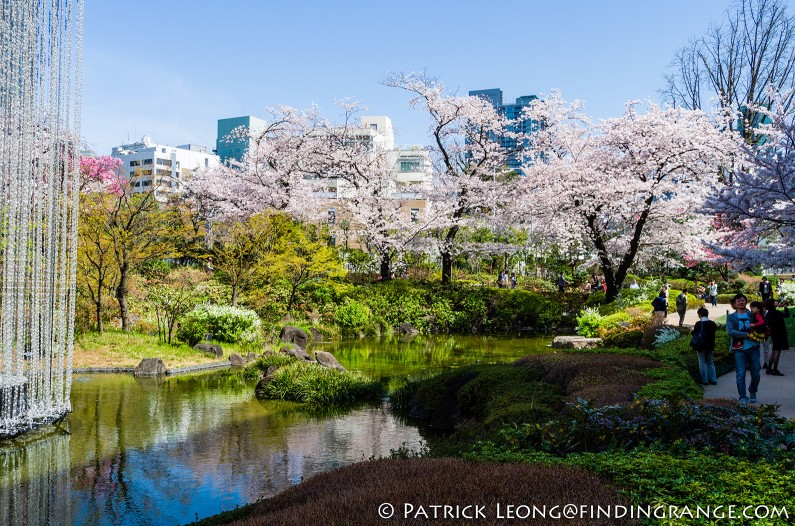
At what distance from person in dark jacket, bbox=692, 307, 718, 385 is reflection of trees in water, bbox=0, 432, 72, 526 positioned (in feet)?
30.4

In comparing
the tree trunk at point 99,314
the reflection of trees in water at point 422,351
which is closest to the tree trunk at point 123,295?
the tree trunk at point 99,314

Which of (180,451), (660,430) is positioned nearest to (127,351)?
(180,451)

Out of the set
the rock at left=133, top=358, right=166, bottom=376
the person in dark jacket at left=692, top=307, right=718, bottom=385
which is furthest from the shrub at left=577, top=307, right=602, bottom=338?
the rock at left=133, top=358, right=166, bottom=376

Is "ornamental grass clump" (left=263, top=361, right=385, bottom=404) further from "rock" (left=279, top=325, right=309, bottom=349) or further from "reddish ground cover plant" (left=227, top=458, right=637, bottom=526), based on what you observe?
"reddish ground cover plant" (left=227, top=458, right=637, bottom=526)

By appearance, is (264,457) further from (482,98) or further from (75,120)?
(482,98)

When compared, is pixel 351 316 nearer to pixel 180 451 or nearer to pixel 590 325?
pixel 590 325

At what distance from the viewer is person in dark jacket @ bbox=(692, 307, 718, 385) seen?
10.6 meters

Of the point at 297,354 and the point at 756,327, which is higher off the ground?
the point at 756,327

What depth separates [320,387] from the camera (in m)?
12.9

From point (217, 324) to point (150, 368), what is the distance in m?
4.05

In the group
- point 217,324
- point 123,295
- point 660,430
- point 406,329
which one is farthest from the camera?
point 406,329

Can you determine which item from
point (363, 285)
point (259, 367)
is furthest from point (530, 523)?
point (363, 285)

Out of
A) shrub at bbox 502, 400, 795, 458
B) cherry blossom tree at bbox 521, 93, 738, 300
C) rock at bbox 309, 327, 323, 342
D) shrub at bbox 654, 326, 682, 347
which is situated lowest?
rock at bbox 309, 327, 323, 342

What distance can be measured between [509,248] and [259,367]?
1821 cm
